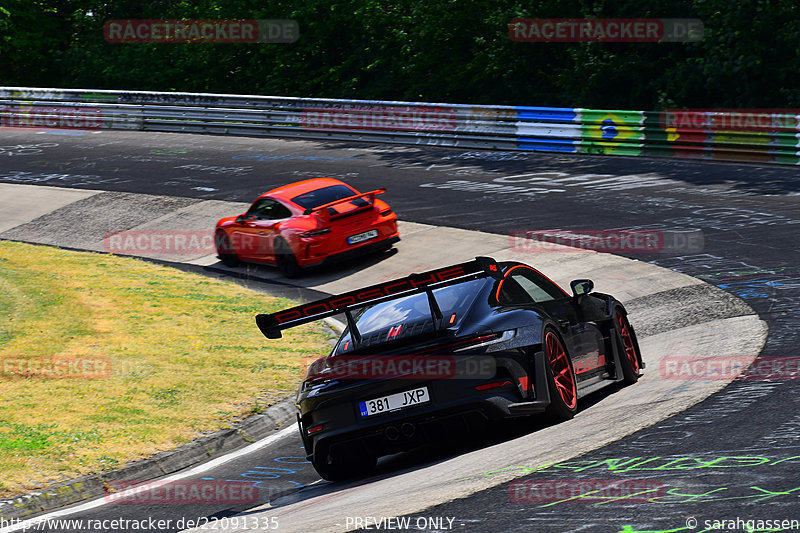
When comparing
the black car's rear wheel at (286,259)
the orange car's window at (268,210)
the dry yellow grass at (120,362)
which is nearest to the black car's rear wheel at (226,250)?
the orange car's window at (268,210)

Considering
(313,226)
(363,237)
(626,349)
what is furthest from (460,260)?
(626,349)

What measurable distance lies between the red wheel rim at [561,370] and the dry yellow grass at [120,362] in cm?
372

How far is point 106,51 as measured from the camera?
43906 millimetres

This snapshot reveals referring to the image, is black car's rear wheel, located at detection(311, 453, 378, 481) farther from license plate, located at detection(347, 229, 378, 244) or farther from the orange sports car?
license plate, located at detection(347, 229, 378, 244)

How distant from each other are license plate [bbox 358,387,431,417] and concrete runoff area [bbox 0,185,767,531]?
0.49m

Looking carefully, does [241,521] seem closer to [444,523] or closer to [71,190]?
[444,523]

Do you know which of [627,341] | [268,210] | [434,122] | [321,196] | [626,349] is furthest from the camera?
[434,122]

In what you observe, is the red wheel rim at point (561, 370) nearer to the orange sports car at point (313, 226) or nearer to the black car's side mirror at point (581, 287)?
the black car's side mirror at point (581, 287)

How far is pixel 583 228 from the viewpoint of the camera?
17.7m

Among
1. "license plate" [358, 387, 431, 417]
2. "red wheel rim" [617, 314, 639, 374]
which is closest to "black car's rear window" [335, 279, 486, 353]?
"license plate" [358, 387, 431, 417]

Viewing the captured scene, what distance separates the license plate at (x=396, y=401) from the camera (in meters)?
7.30

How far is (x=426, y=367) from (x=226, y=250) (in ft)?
40.8

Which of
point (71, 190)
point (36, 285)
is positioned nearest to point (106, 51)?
point (71, 190)

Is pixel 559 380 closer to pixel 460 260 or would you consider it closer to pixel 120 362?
pixel 120 362
